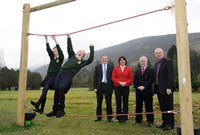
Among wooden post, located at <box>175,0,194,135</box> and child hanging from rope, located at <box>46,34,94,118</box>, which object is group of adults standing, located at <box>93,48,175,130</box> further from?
wooden post, located at <box>175,0,194,135</box>

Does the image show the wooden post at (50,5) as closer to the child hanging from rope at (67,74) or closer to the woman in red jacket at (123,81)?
the child hanging from rope at (67,74)

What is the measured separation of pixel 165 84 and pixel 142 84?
0.92m

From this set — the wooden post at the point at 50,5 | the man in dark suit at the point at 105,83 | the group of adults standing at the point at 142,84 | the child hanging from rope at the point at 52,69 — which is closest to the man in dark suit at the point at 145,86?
the group of adults standing at the point at 142,84

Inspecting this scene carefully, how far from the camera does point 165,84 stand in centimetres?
770

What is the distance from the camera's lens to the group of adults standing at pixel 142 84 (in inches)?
305

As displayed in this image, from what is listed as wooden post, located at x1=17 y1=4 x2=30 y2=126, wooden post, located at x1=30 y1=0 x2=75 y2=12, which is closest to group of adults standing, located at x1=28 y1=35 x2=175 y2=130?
wooden post, located at x1=17 y1=4 x2=30 y2=126

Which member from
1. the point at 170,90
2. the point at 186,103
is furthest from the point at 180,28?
the point at 170,90

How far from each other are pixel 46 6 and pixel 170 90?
389 centimetres

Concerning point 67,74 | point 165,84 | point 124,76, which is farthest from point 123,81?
point 67,74

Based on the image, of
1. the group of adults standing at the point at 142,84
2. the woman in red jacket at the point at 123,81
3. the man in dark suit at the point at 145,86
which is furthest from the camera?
the woman in red jacket at the point at 123,81

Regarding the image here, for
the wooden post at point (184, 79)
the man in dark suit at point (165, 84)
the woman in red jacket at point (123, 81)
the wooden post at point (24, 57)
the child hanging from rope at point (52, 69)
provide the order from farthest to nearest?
the woman in red jacket at point (123, 81)
the wooden post at point (24, 57)
the man in dark suit at point (165, 84)
the child hanging from rope at point (52, 69)
the wooden post at point (184, 79)

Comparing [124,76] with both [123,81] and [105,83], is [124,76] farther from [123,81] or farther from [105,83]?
[105,83]

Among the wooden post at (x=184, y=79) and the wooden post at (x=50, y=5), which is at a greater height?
the wooden post at (x=50, y=5)

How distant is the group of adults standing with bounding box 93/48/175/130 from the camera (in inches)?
305
